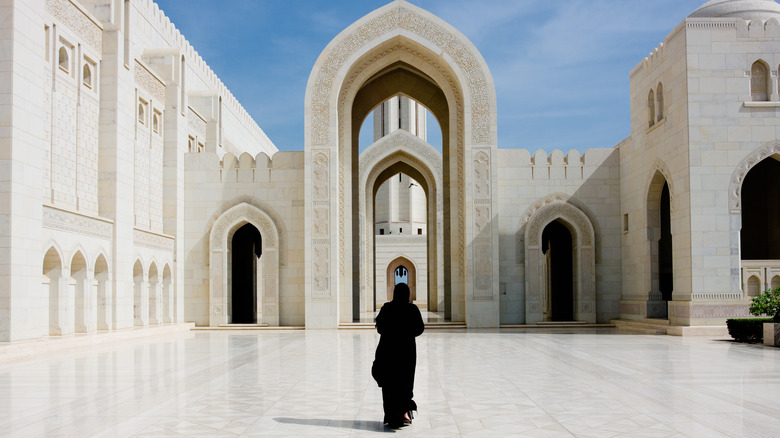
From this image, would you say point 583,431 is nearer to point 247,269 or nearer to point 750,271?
point 750,271

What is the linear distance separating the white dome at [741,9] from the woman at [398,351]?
12.0 m

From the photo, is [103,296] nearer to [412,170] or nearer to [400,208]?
[412,170]

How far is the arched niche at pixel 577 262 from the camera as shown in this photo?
1683 centimetres

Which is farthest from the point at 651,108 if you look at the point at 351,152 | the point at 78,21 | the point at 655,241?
the point at 78,21

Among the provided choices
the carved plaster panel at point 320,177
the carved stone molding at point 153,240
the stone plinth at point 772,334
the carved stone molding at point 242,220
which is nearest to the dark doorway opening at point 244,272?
the carved stone molding at point 242,220

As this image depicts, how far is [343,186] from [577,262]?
5.89 meters

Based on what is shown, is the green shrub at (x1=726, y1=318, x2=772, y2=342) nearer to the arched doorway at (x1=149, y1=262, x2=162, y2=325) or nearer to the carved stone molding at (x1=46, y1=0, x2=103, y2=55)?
the arched doorway at (x1=149, y1=262, x2=162, y2=325)

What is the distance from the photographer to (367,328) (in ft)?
52.5

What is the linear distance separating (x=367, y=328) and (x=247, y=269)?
5.88 m

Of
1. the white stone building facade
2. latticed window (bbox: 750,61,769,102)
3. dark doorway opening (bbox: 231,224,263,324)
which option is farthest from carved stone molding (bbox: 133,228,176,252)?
latticed window (bbox: 750,61,769,102)

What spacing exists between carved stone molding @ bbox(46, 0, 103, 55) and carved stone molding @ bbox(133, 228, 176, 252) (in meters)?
3.73

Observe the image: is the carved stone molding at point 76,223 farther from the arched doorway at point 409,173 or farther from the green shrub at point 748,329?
the arched doorway at point 409,173

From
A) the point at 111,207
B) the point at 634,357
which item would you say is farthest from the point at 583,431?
the point at 111,207

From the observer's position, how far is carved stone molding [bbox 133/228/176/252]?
14766 mm
